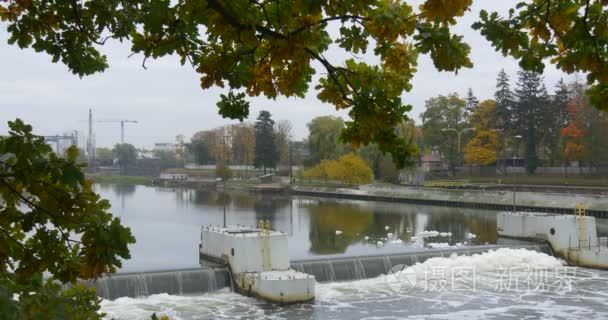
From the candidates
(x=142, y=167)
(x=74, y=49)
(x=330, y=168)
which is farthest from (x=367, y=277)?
(x=142, y=167)

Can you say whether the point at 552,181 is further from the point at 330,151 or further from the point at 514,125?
the point at 330,151

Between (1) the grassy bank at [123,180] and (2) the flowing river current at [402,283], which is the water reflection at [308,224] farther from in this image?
(1) the grassy bank at [123,180]

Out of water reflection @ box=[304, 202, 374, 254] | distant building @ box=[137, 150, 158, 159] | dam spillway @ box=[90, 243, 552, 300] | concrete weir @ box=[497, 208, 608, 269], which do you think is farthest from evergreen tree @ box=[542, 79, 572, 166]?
distant building @ box=[137, 150, 158, 159]

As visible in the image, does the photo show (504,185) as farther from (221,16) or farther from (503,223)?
(221,16)

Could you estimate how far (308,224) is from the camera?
32562 mm

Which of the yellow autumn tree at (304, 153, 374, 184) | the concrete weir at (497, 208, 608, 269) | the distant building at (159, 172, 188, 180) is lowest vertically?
the concrete weir at (497, 208, 608, 269)

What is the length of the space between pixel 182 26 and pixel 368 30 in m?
0.92

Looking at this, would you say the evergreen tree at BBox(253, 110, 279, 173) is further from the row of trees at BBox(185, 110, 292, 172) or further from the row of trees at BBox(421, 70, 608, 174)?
the row of trees at BBox(421, 70, 608, 174)

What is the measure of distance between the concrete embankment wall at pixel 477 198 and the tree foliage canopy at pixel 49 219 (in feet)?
114

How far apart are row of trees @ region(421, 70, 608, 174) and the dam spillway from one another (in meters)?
28.5

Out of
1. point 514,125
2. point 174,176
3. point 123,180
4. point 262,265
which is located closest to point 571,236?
point 262,265

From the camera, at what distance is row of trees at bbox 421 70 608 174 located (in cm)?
4691

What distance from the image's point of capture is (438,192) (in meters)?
44.9

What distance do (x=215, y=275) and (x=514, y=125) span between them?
3856cm
